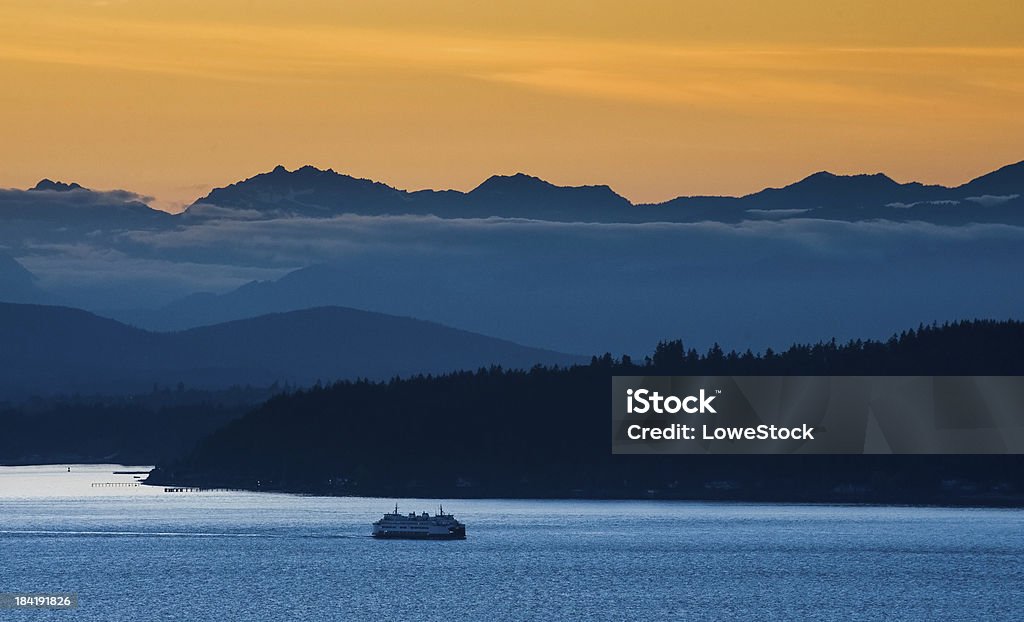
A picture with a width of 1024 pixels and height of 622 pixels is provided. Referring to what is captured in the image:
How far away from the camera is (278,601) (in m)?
156

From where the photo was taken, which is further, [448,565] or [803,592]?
[448,565]

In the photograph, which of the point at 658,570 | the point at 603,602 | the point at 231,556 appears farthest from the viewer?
the point at 231,556

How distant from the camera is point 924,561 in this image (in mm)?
190750

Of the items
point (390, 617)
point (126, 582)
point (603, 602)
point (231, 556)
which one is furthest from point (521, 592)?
point (231, 556)

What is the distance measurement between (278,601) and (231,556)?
43117 mm

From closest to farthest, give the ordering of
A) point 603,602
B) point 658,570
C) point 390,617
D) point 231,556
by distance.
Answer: point 390,617
point 603,602
point 658,570
point 231,556

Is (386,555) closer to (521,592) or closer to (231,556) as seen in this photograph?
(231,556)

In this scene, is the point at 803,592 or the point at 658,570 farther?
the point at 658,570

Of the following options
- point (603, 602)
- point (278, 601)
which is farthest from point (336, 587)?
point (603, 602)

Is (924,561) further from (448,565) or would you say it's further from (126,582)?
(126,582)

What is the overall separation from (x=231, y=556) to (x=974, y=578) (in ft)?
213

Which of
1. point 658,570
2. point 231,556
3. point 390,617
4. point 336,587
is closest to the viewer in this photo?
point 390,617

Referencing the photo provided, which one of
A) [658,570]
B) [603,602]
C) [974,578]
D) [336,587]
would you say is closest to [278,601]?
[336,587]

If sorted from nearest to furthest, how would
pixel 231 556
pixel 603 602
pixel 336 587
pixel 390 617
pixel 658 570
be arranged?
pixel 390 617 < pixel 603 602 < pixel 336 587 < pixel 658 570 < pixel 231 556
